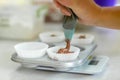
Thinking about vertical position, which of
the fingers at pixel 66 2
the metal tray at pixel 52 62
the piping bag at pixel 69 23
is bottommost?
the metal tray at pixel 52 62

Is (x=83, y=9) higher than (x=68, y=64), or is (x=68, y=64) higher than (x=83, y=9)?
(x=83, y=9)

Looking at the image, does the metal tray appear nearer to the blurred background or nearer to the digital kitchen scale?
the digital kitchen scale

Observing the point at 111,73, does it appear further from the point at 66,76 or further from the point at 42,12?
the point at 42,12

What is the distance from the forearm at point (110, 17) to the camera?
78 cm

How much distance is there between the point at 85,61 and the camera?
762mm

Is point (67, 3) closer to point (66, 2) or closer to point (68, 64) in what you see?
point (66, 2)

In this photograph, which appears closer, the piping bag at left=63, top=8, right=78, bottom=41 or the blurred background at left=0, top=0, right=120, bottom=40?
the piping bag at left=63, top=8, right=78, bottom=41

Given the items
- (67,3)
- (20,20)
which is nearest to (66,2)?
(67,3)

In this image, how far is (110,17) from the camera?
78cm

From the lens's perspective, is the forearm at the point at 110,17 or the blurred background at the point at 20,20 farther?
the blurred background at the point at 20,20

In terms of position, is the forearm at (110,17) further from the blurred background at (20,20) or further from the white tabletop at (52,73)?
the blurred background at (20,20)

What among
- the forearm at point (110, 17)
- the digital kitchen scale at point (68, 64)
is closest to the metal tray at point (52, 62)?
the digital kitchen scale at point (68, 64)

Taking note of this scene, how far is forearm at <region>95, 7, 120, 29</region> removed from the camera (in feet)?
2.56

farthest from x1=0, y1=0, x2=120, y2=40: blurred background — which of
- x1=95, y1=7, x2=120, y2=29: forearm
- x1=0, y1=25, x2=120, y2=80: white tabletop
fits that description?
x1=95, y1=7, x2=120, y2=29: forearm
